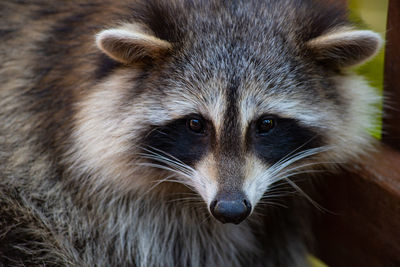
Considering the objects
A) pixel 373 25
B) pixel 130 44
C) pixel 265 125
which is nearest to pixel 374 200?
pixel 265 125

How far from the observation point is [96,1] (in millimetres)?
3686

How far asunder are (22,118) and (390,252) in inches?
78.7

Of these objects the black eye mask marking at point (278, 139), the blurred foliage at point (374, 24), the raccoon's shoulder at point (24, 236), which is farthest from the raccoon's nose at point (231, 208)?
the blurred foliage at point (374, 24)

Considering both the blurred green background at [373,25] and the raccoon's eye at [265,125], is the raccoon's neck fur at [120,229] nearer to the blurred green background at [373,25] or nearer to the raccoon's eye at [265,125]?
the raccoon's eye at [265,125]

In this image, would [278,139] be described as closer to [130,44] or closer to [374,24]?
[130,44]

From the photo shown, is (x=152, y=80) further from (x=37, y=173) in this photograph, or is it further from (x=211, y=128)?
(x=37, y=173)

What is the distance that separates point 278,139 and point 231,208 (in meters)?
0.47

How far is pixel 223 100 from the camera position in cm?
296

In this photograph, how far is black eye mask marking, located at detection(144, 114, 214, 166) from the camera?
3049 millimetres

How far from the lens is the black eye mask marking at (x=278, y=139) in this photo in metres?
3.05

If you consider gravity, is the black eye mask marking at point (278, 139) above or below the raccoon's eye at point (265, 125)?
below

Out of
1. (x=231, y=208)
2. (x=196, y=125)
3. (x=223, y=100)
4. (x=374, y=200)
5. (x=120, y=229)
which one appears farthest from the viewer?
(x=120, y=229)

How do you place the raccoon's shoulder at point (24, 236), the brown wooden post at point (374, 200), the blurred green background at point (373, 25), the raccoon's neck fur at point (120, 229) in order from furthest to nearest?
the blurred green background at point (373, 25) < the raccoon's neck fur at point (120, 229) < the raccoon's shoulder at point (24, 236) < the brown wooden post at point (374, 200)

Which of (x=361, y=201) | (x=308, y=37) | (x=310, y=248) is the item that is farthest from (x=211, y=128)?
(x=310, y=248)
